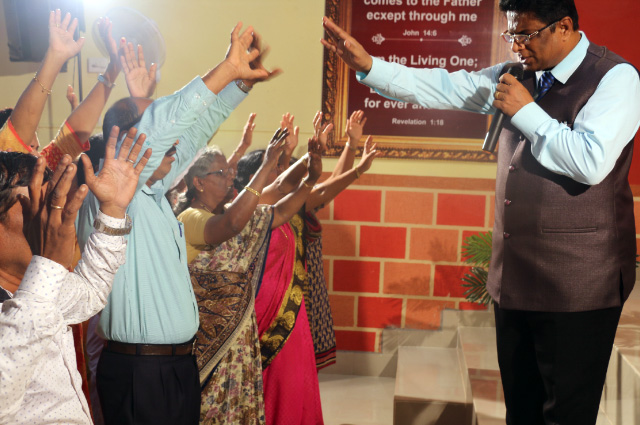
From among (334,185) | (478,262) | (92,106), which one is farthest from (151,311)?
(478,262)

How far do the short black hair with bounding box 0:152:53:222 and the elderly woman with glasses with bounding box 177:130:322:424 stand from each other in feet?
2.84

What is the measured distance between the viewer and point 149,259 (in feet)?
5.00

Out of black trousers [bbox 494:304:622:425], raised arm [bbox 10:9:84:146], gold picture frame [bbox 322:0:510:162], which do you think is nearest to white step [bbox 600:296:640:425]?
black trousers [bbox 494:304:622:425]

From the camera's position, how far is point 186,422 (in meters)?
1.64

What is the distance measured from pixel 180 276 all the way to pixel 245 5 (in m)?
2.18

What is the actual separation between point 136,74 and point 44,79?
0.72 ft

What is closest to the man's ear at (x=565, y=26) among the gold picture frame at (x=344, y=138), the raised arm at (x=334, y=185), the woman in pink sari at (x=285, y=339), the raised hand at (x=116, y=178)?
the raised hand at (x=116, y=178)

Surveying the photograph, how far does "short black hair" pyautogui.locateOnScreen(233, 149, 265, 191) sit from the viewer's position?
2.77 metres

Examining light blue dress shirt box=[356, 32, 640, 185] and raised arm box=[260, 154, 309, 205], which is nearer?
light blue dress shirt box=[356, 32, 640, 185]

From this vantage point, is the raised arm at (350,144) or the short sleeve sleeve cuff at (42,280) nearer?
the short sleeve sleeve cuff at (42,280)

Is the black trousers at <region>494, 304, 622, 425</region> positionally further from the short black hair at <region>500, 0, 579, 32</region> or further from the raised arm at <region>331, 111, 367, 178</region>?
the raised arm at <region>331, 111, 367, 178</region>

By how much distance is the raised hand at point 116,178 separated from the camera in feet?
3.92

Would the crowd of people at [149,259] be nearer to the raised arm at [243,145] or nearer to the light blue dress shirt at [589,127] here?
the raised arm at [243,145]

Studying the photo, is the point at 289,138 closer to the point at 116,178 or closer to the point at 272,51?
the point at 272,51
